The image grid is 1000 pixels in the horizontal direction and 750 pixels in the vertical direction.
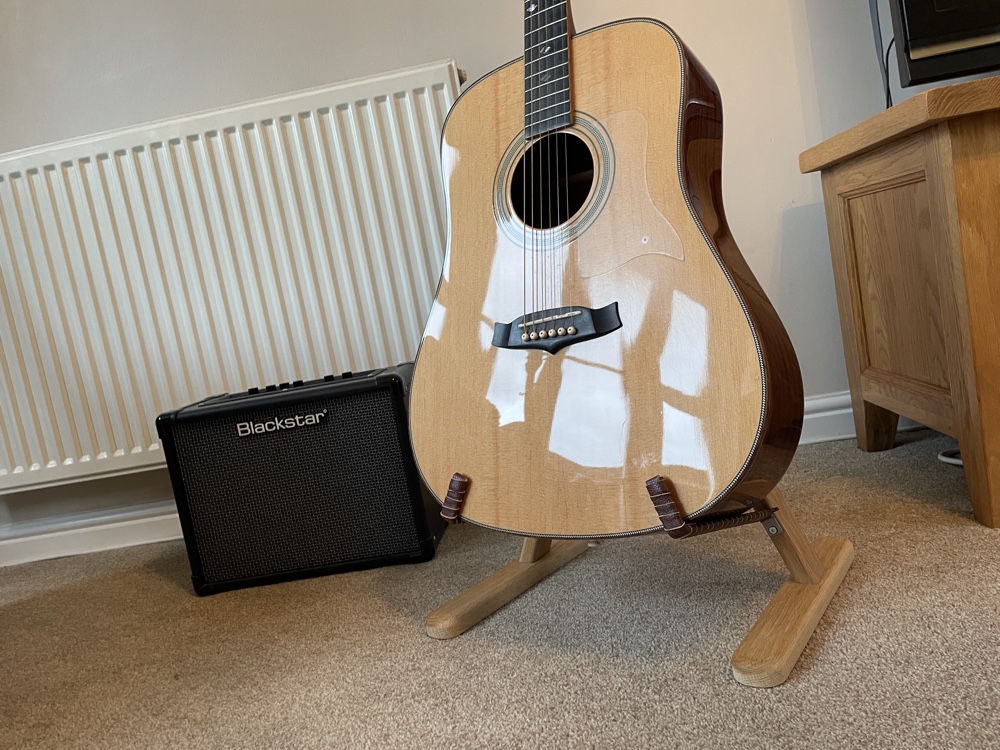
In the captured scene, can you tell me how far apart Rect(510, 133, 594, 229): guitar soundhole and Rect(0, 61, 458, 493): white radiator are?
0.59m

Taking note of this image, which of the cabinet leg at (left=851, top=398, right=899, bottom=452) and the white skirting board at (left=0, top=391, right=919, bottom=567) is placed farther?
the white skirting board at (left=0, top=391, right=919, bottom=567)

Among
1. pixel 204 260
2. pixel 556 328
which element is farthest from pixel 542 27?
pixel 204 260

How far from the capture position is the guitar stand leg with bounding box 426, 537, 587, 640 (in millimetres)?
942

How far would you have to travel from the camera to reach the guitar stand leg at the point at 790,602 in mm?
733

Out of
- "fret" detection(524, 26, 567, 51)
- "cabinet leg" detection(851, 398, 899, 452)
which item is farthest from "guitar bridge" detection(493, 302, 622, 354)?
"cabinet leg" detection(851, 398, 899, 452)

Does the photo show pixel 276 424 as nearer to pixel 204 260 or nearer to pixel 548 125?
pixel 204 260

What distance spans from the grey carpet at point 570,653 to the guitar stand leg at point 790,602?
0.06ft

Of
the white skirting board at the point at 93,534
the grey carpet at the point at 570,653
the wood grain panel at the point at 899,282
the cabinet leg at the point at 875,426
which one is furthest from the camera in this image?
the white skirting board at the point at 93,534

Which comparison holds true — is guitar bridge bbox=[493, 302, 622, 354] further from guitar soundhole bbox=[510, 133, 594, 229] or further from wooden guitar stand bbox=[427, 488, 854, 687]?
wooden guitar stand bbox=[427, 488, 854, 687]

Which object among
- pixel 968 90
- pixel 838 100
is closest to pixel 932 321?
pixel 968 90

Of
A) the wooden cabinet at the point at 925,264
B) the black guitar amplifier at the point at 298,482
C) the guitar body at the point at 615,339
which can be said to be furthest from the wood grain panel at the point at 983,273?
the black guitar amplifier at the point at 298,482

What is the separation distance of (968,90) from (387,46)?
103cm

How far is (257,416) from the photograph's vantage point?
4.01 feet

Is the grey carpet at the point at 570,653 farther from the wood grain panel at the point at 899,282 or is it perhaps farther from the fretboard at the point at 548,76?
the fretboard at the point at 548,76
